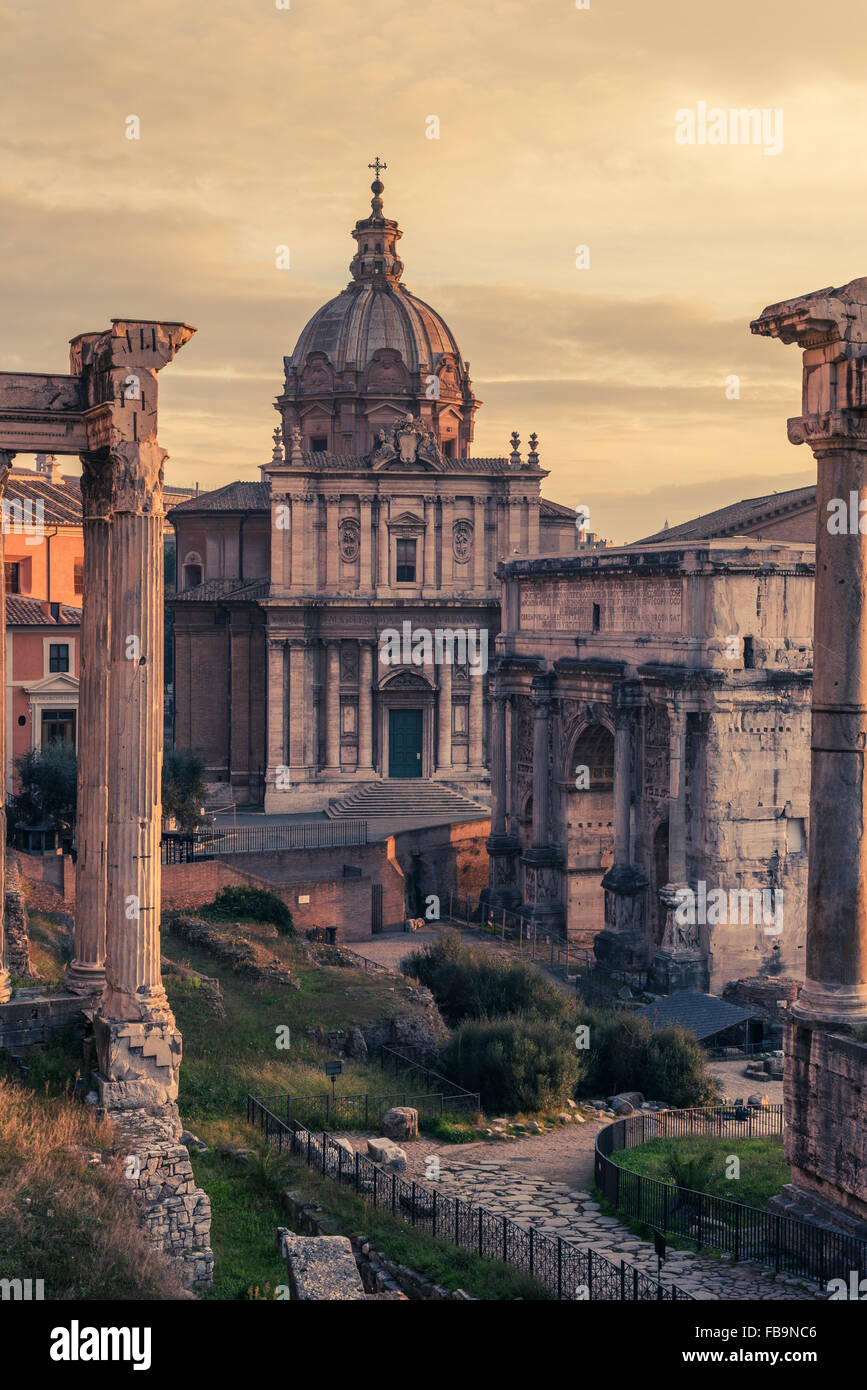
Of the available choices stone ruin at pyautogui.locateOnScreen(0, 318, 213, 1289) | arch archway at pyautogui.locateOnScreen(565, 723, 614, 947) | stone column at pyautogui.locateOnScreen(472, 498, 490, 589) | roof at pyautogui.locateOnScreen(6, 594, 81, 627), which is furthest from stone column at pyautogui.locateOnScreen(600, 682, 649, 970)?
stone ruin at pyautogui.locateOnScreen(0, 318, 213, 1289)

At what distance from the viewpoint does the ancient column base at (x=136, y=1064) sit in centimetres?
1519

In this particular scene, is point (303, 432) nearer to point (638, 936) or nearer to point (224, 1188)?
point (638, 936)

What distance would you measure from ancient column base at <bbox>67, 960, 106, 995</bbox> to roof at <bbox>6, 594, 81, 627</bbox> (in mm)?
25182

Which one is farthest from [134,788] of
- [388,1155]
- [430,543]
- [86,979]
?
[430,543]

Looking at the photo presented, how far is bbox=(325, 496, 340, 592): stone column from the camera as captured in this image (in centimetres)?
5069

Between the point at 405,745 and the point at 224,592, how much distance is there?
8.44 m

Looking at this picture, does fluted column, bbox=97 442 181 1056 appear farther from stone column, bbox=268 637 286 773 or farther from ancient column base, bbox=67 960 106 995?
stone column, bbox=268 637 286 773

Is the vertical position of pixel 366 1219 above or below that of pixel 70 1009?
below

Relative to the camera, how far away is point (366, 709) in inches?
1992

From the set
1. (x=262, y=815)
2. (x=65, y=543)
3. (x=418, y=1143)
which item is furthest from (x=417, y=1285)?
(x=65, y=543)

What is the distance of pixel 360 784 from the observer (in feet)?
165
